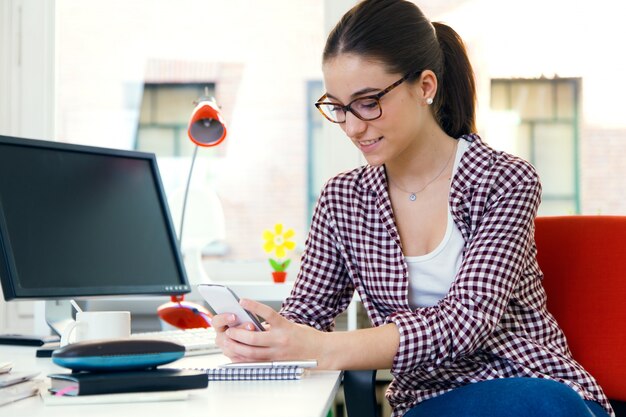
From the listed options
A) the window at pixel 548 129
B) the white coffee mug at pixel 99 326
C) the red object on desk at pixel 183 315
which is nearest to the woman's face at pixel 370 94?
the white coffee mug at pixel 99 326

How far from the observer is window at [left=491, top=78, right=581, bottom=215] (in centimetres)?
298

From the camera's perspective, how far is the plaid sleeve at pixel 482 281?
53.7 inches

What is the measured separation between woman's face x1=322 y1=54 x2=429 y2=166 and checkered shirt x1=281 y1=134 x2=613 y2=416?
0.44ft

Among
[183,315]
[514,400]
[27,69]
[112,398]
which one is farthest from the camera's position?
[27,69]

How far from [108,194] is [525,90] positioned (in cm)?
176

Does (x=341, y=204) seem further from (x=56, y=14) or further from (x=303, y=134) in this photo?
(x=56, y=14)

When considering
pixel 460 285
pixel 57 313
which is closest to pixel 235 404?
pixel 460 285

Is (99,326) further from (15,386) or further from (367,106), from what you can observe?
(367,106)

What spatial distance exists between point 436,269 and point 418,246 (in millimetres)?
67

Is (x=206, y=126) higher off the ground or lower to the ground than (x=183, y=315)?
higher

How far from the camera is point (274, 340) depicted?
1.30 m

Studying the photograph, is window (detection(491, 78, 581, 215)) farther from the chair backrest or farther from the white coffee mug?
the white coffee mug

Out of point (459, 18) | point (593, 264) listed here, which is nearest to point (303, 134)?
point (459, 18)

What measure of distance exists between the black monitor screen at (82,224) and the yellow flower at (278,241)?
0.99 metres
